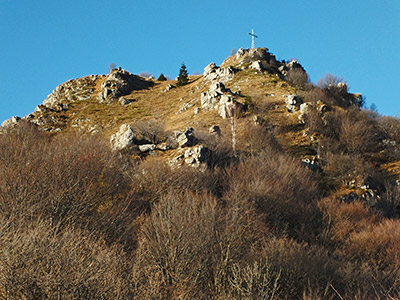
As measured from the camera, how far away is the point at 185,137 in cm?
3891

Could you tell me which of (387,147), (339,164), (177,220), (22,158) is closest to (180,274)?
(177,220)

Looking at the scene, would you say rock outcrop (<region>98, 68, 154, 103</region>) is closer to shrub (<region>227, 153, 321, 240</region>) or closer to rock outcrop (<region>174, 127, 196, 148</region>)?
rock outcrop (<region>174, 127, 196, 148</region>)

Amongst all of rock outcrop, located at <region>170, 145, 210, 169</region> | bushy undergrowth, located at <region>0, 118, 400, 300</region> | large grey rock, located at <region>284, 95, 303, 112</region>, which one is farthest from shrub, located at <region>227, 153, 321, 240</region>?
large grey rock, located at <region>284, 95, 303, 112</region>

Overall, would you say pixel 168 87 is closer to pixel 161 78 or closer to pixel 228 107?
pixel 161 78

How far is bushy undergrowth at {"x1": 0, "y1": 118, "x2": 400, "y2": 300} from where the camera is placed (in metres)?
12.9

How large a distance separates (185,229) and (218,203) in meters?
8.55

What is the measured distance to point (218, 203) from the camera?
30.6 m

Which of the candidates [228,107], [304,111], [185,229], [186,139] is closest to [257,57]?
[304,111]

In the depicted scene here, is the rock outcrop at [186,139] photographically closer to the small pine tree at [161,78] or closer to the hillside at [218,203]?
the hillside at [218,203]

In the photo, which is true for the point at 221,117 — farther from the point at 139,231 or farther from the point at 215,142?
the point at 139,231

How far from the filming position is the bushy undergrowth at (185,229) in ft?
42.3

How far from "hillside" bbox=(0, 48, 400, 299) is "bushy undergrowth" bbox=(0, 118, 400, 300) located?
100mm

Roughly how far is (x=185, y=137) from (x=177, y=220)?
16780 mm

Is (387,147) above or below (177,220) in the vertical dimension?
above
